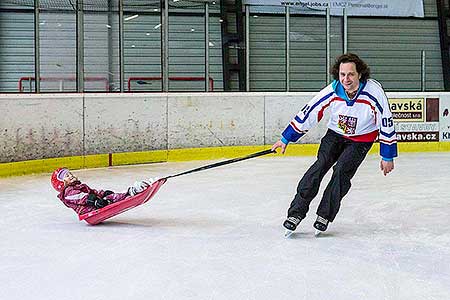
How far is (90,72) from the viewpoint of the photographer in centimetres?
930

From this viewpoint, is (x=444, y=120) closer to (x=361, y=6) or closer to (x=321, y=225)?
(x=361, y=6)

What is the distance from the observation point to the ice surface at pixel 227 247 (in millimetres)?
3211

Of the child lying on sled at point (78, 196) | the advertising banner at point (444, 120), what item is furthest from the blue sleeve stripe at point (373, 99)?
the advertising banner at point (444, 120)

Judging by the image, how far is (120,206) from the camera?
4613mm

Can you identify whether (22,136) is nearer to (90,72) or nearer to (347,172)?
(90,72)

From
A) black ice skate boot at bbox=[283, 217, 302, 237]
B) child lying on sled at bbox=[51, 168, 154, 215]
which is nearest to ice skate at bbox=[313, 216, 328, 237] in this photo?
black ice skate boot at bbox=[283, 217, 302, 237]

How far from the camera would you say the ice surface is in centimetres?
321

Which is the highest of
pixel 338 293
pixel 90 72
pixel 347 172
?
pixel 90 72

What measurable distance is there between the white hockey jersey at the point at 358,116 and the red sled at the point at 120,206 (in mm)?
846

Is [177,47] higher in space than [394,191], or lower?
higher

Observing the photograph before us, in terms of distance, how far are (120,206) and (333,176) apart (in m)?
1.31

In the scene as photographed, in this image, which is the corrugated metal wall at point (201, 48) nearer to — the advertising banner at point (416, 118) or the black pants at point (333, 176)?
the advertising banner at point (416, 118)

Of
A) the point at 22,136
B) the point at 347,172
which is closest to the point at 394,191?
the point at 347,172

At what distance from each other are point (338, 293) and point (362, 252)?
0.91 m
